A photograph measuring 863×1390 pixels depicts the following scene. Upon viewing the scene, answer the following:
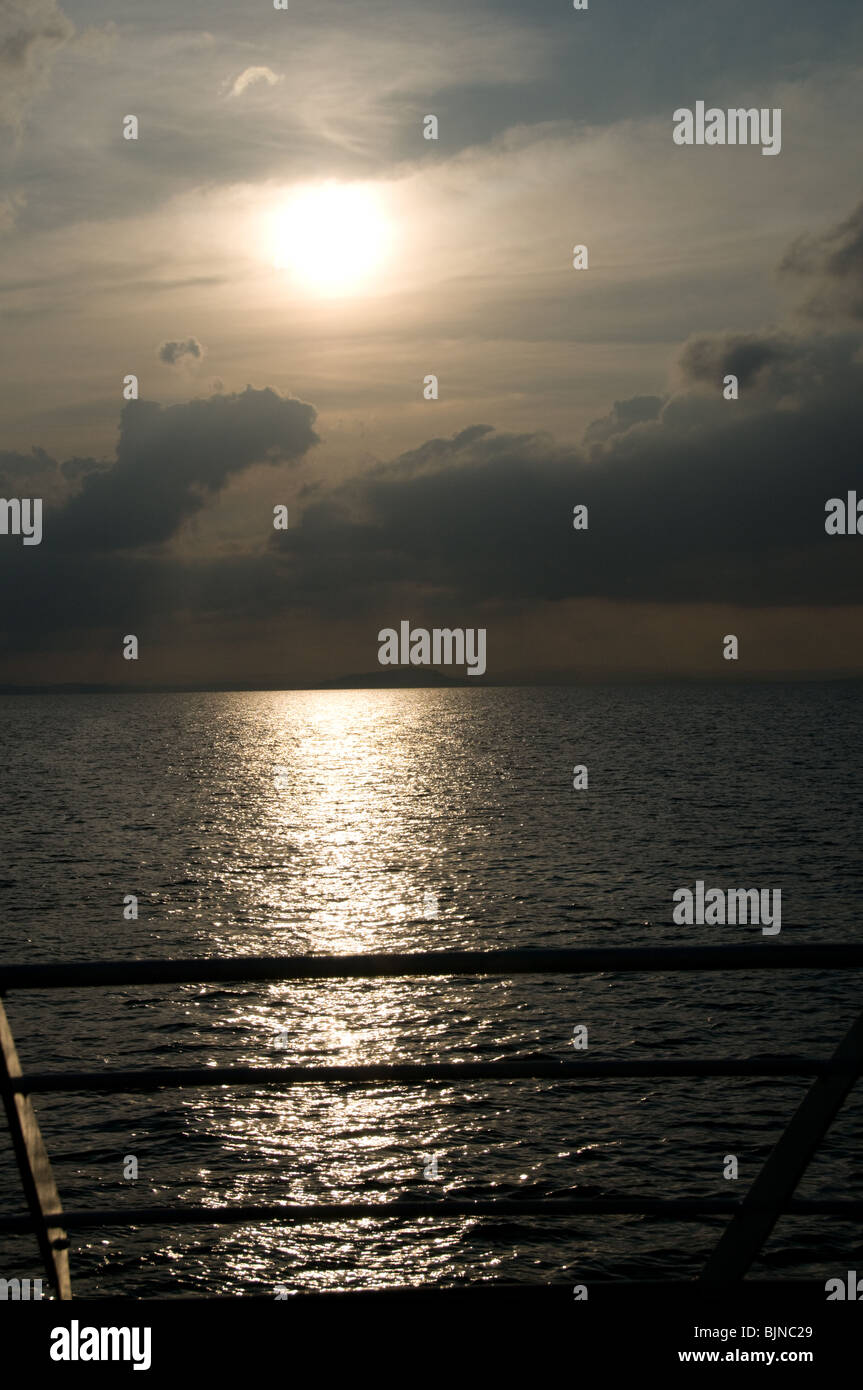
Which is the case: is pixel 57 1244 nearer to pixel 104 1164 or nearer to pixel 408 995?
pixel 104 1164

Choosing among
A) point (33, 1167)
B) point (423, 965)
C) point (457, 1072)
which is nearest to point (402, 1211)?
point (457, 1072)

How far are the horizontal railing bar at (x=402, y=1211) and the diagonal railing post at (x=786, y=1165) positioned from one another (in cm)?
6

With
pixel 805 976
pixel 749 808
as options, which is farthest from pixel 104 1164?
pixel 749 808

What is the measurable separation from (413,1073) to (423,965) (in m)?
0.44

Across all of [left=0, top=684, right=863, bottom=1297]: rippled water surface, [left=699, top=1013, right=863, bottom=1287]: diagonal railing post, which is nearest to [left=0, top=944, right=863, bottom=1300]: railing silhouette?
[left=699, top=1013, right=863, bottom=1287]: diagonal railing post

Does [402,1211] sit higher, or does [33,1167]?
[33,1167]

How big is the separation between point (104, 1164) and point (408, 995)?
43.8ft

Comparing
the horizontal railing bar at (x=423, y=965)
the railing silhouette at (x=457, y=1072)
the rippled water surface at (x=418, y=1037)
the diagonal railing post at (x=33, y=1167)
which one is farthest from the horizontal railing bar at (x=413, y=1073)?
the rippled water surface at (x=418, y=1037)

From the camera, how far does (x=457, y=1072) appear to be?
3891 millimetres

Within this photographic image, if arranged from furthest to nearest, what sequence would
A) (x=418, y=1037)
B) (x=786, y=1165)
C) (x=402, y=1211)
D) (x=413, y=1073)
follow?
(x=418, y=1037) → (x=402, y=1211) → (x=413, y=1073) → (x=786, y=1165)

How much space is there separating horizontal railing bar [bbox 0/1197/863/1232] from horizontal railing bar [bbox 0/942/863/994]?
0.79 metres

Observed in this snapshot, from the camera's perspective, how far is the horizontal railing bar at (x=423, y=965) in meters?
3.63

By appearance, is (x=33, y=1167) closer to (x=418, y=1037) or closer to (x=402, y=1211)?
(x=402, y=1211)

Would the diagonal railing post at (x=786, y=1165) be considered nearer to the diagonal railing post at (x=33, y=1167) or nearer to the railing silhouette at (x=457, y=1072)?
the railing silhouette at (x=457, y=1072)
